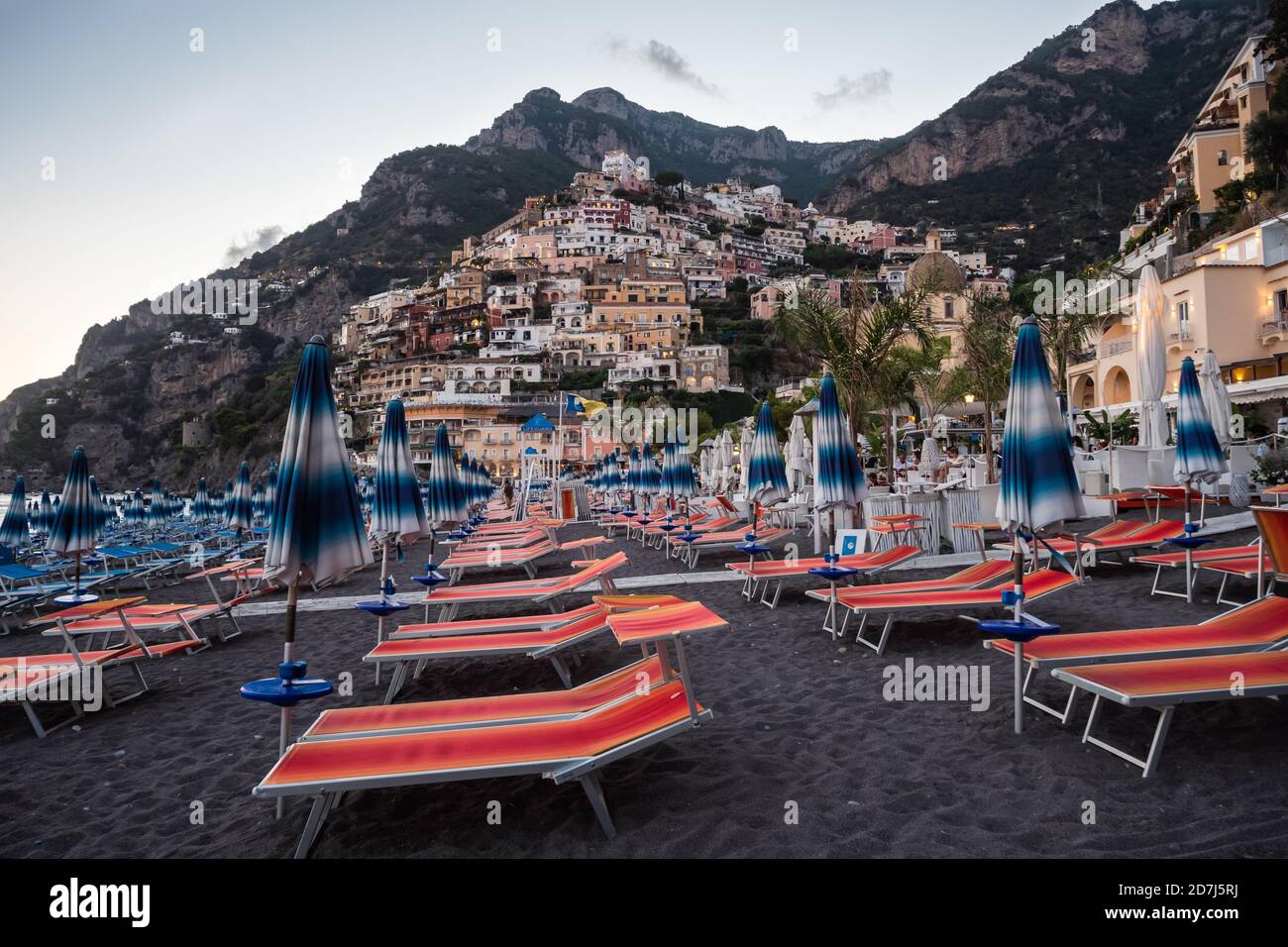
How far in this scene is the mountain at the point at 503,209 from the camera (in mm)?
105812

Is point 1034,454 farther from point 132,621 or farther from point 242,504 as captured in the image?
point 242,504

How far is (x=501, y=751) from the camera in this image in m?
3.17

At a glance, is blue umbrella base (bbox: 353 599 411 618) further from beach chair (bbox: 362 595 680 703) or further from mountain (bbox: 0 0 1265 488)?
mountain (bbox: 0 0 1265 488)

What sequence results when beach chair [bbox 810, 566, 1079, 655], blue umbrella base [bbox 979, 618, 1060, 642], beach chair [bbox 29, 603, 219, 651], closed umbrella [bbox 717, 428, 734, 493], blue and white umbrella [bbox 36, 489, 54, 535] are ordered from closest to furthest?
blue umbrella base [bbox 979, 618, 1060, 642], beach chair [bbox 810, 566, 1079, 655], beach chair [bbox 29, 603, 219, 651], blue and white umbrella [bbox 36, 489, 54, 535], closed umbrella [bbox 717, 428, 734, 493]

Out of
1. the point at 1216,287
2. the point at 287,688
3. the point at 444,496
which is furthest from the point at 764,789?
the point at 1216,287

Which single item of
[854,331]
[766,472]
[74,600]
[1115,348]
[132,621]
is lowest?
[132,621]

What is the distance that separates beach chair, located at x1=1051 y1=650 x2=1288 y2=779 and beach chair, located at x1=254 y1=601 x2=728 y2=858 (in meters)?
2.00

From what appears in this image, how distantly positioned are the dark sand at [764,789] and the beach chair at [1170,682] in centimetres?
21

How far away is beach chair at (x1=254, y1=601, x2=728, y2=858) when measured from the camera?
2.92m

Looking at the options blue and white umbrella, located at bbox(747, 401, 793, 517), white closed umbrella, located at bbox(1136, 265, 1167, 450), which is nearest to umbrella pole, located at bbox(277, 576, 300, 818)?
blue and white umbrella, located at bbox(747, 401, 793, 517)

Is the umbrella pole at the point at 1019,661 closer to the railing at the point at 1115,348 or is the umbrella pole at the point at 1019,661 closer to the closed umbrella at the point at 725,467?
the closed umbrella at the point at 725,467

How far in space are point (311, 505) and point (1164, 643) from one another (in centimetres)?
499

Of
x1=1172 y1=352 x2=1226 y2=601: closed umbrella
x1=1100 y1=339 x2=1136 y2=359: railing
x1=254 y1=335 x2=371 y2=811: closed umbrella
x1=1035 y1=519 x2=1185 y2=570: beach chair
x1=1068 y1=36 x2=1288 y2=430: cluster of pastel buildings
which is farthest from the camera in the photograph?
x1=1100 y1=339 x2=1136 y2=359: railing
